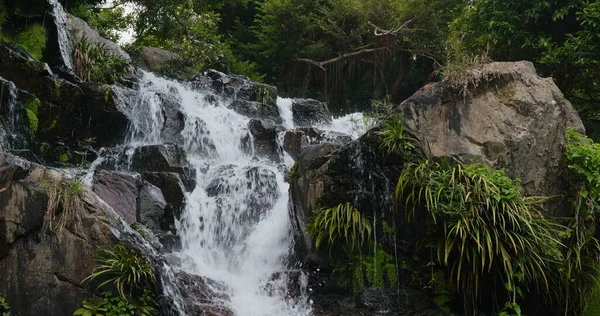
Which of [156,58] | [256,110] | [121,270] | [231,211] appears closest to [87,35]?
[156,58]

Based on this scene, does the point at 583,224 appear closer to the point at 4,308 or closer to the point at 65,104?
the point at 4,308

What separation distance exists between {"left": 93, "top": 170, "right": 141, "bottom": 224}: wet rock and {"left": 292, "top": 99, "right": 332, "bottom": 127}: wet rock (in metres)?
7.52

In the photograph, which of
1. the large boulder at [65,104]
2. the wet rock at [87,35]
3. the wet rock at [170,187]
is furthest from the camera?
the wet rock at [87,35]

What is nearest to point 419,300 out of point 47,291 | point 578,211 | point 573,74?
point 578,211

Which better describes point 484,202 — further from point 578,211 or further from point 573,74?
point 573,74

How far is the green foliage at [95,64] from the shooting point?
38.0 ft

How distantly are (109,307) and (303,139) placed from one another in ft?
24.5

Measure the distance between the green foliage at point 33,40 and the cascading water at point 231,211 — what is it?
2032 mm

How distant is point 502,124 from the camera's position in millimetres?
8133

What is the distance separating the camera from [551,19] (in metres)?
10.6

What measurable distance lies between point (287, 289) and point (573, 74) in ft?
22.3

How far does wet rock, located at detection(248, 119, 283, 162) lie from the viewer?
12.3 meters

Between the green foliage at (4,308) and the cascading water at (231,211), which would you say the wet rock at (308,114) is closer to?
the cascading water at (231,211)

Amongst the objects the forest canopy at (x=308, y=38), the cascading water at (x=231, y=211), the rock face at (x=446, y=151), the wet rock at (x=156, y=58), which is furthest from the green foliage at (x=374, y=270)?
the wet rock at (x=156, y=58)
